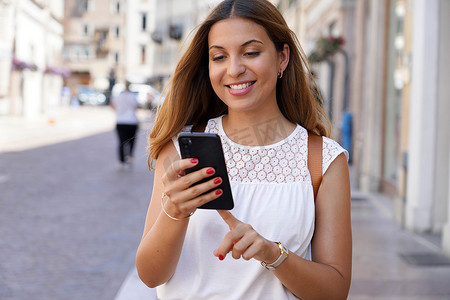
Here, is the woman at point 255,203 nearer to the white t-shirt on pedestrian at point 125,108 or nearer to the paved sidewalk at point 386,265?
the paved sidewalk at point 386,265

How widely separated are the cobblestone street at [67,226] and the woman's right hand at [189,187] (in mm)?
887

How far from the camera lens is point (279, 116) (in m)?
2.05

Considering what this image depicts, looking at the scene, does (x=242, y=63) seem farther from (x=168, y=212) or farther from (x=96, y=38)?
(x=96, y=38)

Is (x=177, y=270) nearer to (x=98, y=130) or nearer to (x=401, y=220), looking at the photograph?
(x=401, y=220)

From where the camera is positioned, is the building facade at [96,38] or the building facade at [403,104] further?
the building facade at [96,38]

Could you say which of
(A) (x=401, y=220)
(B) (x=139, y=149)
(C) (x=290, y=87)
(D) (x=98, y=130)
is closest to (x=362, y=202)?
(A) (x=401, y=220)

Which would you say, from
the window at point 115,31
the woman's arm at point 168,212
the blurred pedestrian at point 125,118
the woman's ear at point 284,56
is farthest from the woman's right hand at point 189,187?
the window at point 115,31

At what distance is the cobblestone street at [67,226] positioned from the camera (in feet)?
15.7

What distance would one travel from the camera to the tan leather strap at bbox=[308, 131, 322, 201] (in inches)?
73.9

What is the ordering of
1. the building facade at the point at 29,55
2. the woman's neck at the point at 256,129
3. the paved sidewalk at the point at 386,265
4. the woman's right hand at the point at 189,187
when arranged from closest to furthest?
the woman's right hand at the point at 189,187 → the woman's neck at the point at 256,129 → the paved sidewalk at the point at 386,265 → the building facade at the point at 29,55

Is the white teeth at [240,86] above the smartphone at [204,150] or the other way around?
above

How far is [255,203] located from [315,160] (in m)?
Answer: 0.24

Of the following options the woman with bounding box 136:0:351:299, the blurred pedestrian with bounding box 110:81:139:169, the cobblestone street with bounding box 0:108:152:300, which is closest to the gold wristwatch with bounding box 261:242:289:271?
the woman with bounding box 136:0:351:299

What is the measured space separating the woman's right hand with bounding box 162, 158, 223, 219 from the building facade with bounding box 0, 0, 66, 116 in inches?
993
